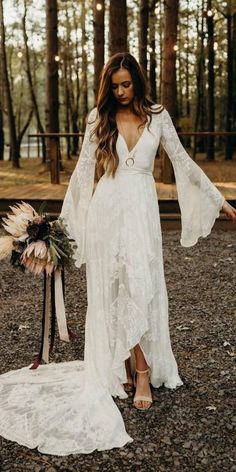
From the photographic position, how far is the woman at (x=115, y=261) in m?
3.46

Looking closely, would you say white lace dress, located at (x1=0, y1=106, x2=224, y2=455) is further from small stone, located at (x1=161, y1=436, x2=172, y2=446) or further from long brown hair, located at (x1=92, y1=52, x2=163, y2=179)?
small stone, located at (x1=161, y1=436, x2=172, y2=446)

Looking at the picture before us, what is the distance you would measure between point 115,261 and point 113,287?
165 mm

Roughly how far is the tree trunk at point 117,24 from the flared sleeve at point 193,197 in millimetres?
7071

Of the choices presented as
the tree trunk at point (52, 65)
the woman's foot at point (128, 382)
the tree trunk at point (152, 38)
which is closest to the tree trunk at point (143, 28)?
the tree trunk at point (152, 38)

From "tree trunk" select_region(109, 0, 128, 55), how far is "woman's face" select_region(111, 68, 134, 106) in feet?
23.8

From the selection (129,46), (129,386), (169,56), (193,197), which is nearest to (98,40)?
(169,56)

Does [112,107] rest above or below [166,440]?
above

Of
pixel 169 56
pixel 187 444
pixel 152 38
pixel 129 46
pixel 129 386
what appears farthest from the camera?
pixel 129 46

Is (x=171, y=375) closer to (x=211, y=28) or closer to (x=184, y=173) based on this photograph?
(x=184, y=173)

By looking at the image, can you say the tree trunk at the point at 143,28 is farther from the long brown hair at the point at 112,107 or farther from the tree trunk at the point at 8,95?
the long brown hair at the point at 112,107

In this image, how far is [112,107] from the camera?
11.7 feet

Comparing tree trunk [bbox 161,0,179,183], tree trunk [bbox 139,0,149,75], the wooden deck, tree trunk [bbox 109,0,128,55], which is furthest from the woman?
tree trunk [bbox 139,0,149,75]

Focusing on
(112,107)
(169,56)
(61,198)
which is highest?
(169,56)

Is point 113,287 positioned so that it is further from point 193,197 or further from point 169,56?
point 169,56
